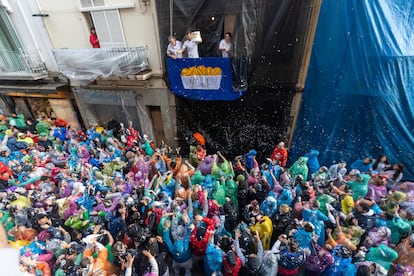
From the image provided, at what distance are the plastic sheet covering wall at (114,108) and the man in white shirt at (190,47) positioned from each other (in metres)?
2.89

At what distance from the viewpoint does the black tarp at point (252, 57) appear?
19.2 ft

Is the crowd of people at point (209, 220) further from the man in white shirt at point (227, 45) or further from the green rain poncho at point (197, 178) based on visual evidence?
the man in white shirt at point (227, 45)

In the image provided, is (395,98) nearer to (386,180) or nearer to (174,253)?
(386,180)

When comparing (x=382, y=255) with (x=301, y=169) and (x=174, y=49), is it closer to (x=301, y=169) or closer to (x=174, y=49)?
(x=301, y=169)

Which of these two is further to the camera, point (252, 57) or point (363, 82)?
point (252, 57)

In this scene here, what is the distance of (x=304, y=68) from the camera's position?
6.35 metres

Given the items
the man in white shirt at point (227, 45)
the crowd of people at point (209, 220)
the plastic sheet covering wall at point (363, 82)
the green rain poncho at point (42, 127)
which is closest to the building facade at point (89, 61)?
the green rain poncho at point (42, 127)

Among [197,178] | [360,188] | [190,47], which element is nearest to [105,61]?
[190,47]

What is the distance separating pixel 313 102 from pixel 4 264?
7.35m

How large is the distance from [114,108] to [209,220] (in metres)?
7.30

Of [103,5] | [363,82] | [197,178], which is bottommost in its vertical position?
[197,178]

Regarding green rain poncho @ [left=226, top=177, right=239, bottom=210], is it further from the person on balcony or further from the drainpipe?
the person on balcony

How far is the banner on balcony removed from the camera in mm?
6691

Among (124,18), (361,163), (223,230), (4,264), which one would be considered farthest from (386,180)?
(124,18)
